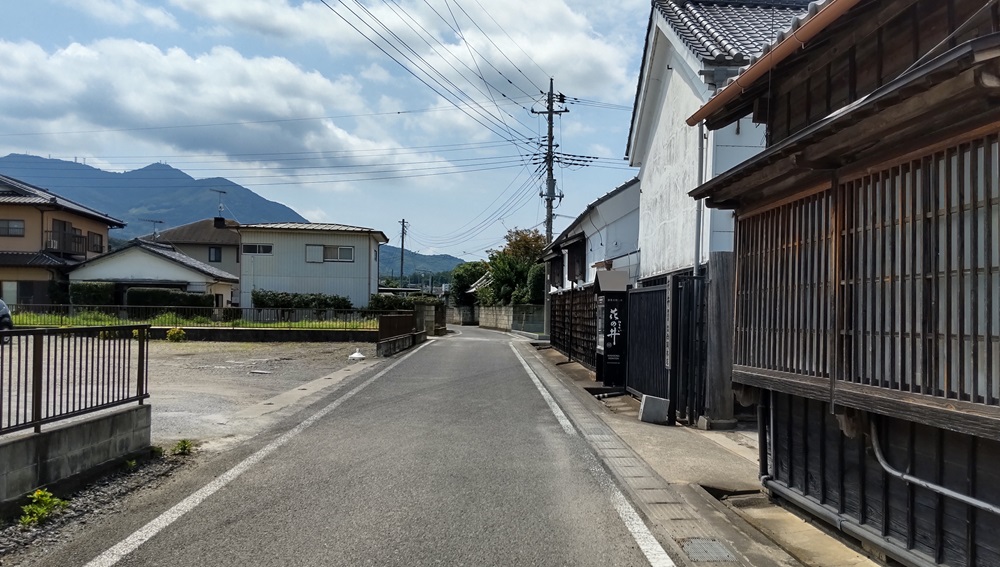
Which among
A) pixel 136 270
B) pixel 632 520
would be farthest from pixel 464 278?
pixel 632 520

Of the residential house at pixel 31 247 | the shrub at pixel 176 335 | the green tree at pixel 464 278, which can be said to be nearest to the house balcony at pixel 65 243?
the residential house at pixel 31 247

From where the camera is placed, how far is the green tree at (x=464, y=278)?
7919 cm

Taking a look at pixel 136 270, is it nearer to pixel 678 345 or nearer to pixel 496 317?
pixel 496 317

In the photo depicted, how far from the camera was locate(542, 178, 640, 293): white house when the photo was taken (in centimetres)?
1989

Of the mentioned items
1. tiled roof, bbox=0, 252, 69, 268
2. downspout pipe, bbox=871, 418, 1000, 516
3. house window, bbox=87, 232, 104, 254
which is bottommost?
downspout pipe, bbox=871, 418, 1000, 516

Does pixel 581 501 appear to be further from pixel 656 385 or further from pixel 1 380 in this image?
pixel 656 385

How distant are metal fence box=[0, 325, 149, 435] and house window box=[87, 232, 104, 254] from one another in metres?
45.2

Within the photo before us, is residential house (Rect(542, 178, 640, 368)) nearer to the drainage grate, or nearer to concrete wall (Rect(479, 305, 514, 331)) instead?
the drainage grate

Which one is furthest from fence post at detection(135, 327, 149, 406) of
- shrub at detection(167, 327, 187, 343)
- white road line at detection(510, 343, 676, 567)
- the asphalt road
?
shrub at detection(167, 327, 187, 343)

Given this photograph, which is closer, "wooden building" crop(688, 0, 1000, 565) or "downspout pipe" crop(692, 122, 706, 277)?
"wooden building" crop(688, 0, 1000, 565)

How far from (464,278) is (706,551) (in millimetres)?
75303

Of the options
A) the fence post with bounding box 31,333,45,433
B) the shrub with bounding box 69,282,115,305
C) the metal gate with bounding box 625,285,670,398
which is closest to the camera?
the fence post with bounding box 31,333,45,433

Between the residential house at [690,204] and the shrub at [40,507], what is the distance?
7891 mm

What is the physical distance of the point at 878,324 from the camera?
4.41 meters
